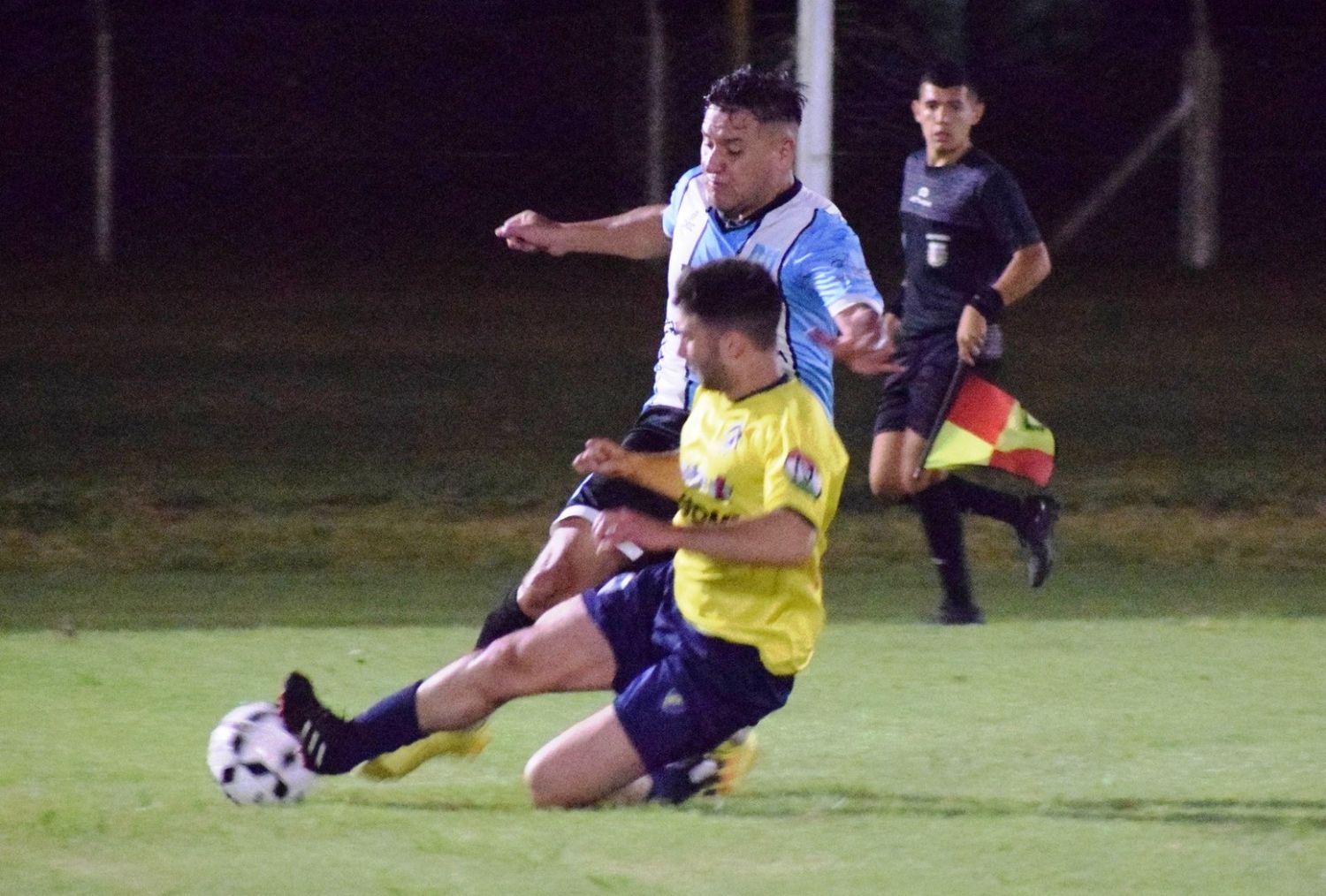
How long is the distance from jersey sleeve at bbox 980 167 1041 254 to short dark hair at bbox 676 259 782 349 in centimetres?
307

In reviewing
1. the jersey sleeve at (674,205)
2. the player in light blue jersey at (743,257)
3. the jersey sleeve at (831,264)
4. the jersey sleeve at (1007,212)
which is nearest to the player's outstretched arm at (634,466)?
the player in light blue jersey at (743,257)

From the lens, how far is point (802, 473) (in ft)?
18.1

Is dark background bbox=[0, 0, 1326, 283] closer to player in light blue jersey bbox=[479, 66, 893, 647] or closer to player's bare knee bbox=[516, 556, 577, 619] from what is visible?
player in light blue jersey bbox=[479, 66, 893, 647]

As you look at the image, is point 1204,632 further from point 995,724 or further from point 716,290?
point 716,290

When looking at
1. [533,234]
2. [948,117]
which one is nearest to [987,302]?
[948,117]

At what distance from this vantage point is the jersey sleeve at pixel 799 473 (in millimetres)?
5496

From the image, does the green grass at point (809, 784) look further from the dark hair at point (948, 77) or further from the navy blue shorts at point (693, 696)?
the dark hair at point (948, 77)

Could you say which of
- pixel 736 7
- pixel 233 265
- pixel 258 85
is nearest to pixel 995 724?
pixel 736 7

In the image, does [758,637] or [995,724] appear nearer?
[758,637]

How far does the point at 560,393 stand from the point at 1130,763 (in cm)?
934

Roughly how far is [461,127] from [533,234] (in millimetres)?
20336

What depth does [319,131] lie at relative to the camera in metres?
26.4

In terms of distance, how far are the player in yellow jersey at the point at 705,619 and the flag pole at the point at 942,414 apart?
9.50 ft

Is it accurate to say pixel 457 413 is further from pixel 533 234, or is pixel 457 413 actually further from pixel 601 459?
pixel 601 459
